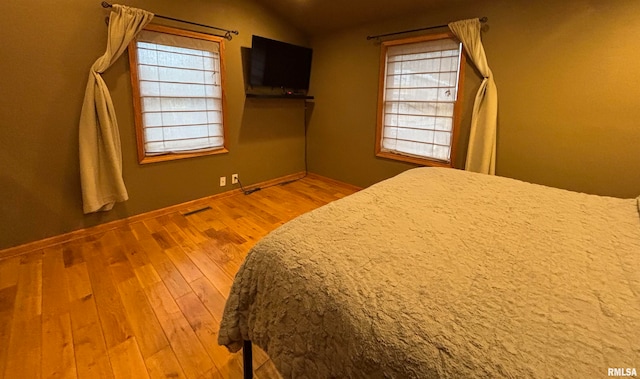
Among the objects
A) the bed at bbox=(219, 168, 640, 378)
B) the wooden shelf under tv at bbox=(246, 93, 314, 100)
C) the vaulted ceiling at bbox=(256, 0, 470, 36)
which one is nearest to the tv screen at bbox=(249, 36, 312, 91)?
the wooden shelf under tv at bbox=(246, 93, 314, 100)

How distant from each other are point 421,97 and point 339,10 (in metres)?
1.43

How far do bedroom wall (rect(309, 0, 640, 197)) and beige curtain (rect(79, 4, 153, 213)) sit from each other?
2787 mm

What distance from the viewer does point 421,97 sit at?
342 cm

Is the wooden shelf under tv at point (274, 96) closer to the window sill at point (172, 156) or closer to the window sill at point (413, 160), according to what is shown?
the window sill at point (172, 156)

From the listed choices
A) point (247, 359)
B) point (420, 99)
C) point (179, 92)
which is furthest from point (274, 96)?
point (247, 359)

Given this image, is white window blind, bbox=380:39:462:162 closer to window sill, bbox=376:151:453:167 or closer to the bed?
window sill, bbox=376:151:453:167

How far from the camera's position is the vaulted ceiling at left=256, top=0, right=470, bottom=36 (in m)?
3.14

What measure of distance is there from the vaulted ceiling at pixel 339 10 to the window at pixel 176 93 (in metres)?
1.04

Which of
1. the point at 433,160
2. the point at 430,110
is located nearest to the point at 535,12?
the point at 430,110

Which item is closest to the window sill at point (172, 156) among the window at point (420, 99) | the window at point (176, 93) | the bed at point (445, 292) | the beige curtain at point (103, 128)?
the window at point (176, 93)

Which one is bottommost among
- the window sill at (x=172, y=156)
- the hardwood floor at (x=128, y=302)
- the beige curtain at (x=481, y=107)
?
the hardwood floor at (x=128, y=302)

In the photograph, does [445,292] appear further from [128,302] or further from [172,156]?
[172,156]

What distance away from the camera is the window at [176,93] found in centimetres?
290

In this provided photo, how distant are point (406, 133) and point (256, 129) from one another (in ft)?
6.44
